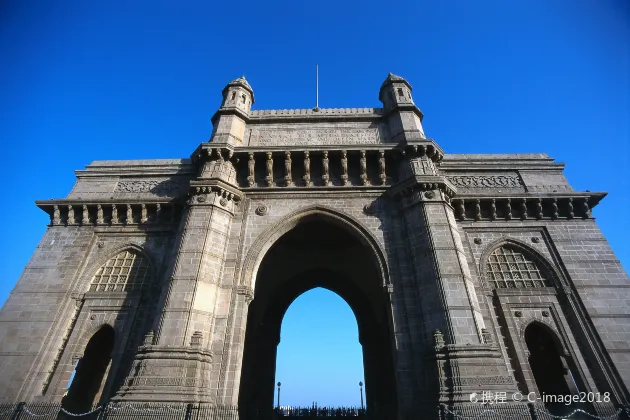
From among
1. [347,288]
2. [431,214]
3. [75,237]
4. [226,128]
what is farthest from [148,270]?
[431,214]

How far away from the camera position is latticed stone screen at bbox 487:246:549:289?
1323cm

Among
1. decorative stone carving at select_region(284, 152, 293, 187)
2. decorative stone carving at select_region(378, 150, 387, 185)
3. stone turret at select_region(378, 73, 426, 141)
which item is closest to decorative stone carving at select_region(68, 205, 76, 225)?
decorative stone carving at select_region(284, 152, 293, 187)

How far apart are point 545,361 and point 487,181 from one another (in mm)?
8218

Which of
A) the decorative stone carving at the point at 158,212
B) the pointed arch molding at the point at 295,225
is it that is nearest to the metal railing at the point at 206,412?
the pointed arch molding at the point at 295,225

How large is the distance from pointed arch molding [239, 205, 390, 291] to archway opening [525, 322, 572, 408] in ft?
22.9

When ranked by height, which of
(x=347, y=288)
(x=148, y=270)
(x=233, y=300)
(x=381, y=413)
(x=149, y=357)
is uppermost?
(x=347, y=288)

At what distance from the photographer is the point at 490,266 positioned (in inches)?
539

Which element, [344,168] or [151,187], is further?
[151,187]

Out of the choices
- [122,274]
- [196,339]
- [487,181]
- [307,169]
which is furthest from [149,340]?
[487,181]

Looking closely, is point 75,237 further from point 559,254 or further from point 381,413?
point 559,254

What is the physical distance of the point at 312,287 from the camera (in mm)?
19031

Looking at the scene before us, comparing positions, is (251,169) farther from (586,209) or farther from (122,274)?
(586,209)

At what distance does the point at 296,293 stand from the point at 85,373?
1017cm

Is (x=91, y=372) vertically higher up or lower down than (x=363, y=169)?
lower down
